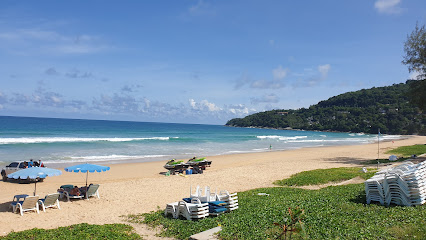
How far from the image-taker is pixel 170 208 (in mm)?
9508

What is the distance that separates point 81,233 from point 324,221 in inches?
228

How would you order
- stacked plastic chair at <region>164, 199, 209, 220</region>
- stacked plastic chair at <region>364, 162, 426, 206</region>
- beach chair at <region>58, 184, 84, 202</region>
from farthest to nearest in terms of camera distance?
beach chair at <region>58, 184, 84, 202</region> → stacked plastic chair at <region>164, 199, 209, 220</region> → stacked plastic chair at <region>364, 162, 426, 206</region>

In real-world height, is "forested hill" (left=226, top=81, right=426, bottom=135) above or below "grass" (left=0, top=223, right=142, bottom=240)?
above

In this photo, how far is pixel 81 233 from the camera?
7516 mm

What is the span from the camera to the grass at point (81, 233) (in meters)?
7.29

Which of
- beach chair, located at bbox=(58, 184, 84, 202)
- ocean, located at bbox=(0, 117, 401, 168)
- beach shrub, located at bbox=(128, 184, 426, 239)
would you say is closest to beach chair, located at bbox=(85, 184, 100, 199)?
beach chair, located at bbox=(58, 184, 84, 202)

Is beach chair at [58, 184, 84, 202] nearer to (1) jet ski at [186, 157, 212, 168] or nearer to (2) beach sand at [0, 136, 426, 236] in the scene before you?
(2) beach sand at [0, 136, 426, 236]

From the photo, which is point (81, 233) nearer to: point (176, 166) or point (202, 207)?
point (202, 207)

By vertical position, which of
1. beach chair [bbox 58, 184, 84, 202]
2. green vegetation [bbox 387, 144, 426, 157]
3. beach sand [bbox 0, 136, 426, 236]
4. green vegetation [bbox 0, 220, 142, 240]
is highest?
green vegetation [bbox 387, 144, 426, 157]

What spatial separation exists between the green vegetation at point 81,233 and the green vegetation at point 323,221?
3.20 ft

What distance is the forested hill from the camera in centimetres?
10744

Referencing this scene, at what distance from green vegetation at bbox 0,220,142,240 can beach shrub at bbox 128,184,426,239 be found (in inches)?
Answer: 38.4

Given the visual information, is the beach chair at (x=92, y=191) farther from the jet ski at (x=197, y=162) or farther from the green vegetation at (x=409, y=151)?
the green vegetation at (x=409, y=151)

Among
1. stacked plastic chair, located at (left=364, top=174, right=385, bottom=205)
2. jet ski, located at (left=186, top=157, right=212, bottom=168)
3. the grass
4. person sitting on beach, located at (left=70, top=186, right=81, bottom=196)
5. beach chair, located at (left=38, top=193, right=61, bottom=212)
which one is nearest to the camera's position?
the grass
